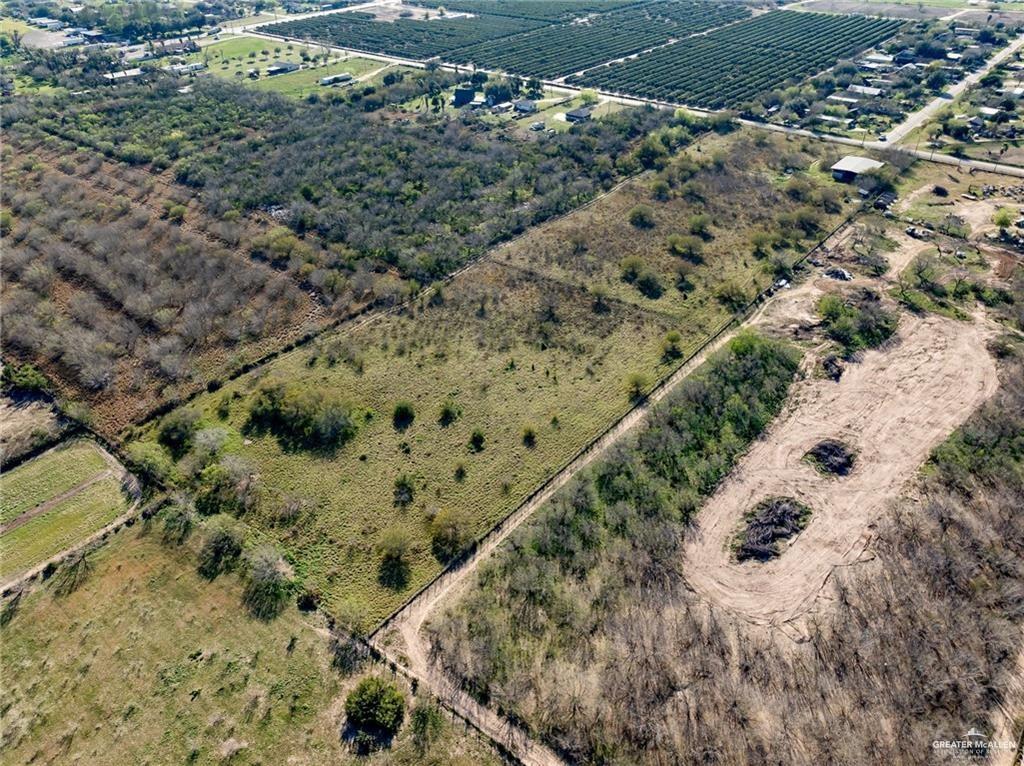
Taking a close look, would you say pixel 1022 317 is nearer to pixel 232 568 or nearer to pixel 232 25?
pixel 232 568

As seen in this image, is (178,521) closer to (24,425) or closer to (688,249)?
(24,425)

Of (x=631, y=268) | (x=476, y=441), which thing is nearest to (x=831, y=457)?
(x=476, y=441)

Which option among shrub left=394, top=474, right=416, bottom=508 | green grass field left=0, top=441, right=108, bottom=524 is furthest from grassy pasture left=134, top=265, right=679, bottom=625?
green grass field left=0, top=441, right=108, bottom=524

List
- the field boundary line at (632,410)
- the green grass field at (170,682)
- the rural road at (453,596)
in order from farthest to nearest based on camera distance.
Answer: the field boundary line at (632,410) → the rural road at (453,596) → the green grass field at (170,682)

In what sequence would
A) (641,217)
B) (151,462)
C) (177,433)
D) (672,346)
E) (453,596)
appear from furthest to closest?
(641,217) < (672,346) < (177,433) < (151,462) < (453,596)

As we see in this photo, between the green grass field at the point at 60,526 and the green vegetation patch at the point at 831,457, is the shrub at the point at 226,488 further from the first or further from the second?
the green vegetation patch at the point at 831,457

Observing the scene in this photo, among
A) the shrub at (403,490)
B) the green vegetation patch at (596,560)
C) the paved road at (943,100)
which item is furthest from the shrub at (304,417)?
the paved road at (943,100)

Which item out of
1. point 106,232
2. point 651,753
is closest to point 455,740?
point 651,753
